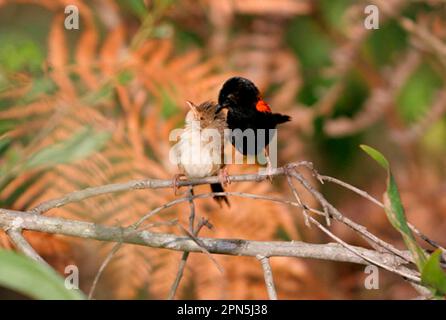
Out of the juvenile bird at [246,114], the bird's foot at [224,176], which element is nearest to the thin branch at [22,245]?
the bird's foot at [224,176]

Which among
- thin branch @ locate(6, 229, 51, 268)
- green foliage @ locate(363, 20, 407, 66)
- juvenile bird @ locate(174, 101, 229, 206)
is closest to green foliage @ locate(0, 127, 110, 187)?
thin branch @ locate(6, 229, 51, 268)

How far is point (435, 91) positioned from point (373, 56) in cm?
37

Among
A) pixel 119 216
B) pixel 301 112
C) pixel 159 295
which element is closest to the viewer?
pixel 119 216

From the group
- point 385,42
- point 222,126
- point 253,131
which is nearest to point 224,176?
point 253,131

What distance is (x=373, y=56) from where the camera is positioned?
2979 mm

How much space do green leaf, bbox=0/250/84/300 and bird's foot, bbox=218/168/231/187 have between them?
635 millimetres

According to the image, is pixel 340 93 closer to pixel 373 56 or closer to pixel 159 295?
pixel 373 56

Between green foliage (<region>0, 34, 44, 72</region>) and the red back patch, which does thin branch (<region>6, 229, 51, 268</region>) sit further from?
the red back patch

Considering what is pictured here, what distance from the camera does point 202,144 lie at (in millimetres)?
1841

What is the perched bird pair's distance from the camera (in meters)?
1.54

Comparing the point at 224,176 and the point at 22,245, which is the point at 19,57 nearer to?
the point at 22,245

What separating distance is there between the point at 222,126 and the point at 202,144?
73mm
